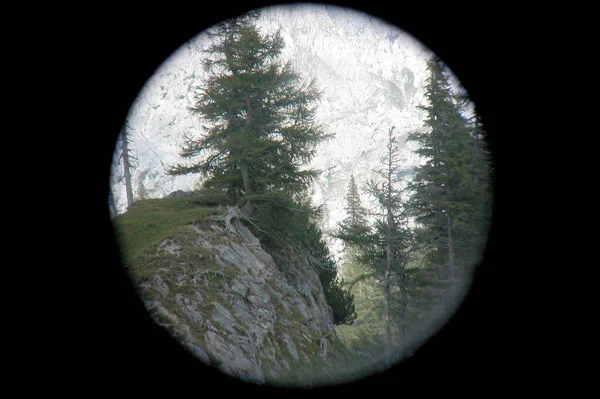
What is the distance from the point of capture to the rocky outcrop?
7336 millimetres

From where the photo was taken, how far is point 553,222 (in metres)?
5.43

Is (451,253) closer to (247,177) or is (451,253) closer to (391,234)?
(391,234)

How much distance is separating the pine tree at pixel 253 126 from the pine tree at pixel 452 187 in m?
5.96

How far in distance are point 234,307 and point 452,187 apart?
12.0m

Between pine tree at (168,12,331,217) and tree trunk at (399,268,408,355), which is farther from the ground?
pine tree at (168,12,331,217)

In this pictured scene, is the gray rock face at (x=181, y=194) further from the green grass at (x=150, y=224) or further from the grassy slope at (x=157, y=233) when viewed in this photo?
the green grass at (x=150, y=224)

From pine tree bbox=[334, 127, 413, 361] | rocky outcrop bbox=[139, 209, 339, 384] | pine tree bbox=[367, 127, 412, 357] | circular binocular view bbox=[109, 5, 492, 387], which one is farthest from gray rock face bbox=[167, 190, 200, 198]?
pine tree bbox=[367, 127, 412, 357]

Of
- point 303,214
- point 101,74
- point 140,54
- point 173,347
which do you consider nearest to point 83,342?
point 173,347

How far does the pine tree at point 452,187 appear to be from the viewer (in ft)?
45.9

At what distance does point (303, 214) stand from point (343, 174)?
14978 centimetres

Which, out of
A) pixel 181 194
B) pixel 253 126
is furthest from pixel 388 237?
pixel 181 194

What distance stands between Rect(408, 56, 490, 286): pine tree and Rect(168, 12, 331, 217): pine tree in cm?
596

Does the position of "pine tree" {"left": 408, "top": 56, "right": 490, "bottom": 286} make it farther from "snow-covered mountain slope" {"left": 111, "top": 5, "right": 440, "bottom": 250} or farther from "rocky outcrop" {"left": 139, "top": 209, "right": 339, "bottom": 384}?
"snow-covered mountain slope" {"left": 111, "top": 5, "right": 440, "bottom": 250}

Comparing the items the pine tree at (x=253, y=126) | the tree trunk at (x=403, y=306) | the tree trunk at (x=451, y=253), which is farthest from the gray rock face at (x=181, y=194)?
the tree trunk at (x=451, y=253)
